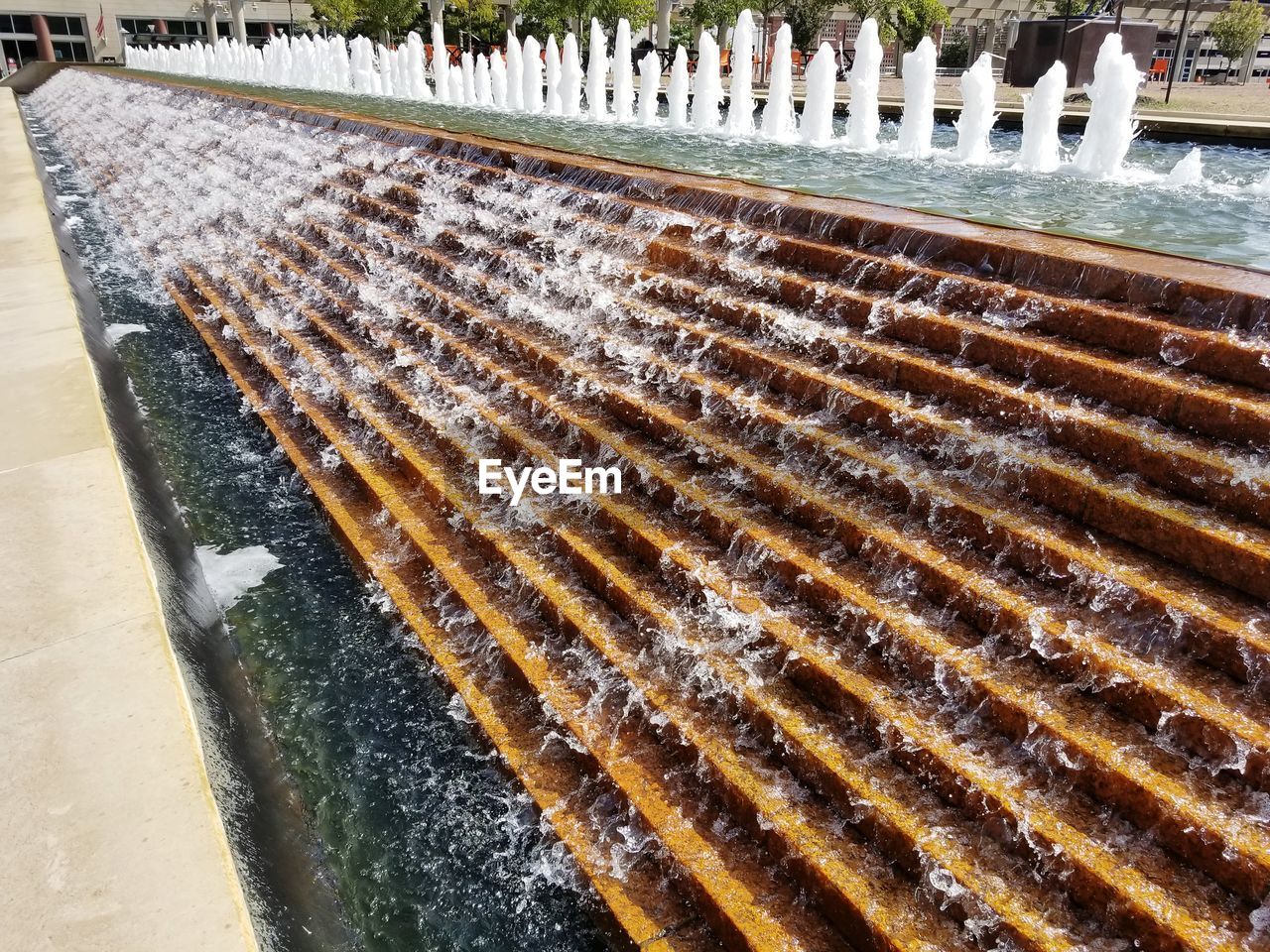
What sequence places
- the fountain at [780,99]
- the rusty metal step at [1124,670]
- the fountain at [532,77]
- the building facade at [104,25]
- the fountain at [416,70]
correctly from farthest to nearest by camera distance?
1. the building facade at [104,25]
2. the fountain at [416,70]
3. the fountain at [532,77]
4. the fountain at [780,99]
5. the rusty metal step at [1124,670]

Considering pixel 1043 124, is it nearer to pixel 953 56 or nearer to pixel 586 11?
pixel 586 11

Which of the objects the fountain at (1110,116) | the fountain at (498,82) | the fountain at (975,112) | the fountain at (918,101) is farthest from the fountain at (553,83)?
the fountain at (1110,116)

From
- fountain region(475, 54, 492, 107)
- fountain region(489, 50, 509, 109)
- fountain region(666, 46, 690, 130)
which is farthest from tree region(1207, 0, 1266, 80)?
fountain region(666, 46, 690, 130)

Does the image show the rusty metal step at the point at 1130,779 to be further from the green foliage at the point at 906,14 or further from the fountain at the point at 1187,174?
the green foliage at the point at 906,14

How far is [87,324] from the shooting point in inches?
298

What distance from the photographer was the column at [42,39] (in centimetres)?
5238

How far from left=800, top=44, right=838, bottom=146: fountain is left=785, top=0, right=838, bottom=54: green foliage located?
18921 mm

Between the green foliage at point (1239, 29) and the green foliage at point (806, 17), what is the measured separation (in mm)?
22821

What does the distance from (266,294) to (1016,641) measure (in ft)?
24.7

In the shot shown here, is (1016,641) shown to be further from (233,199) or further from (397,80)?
(397,80)

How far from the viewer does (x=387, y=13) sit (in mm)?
35938

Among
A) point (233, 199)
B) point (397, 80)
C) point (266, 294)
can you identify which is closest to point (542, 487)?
point (266, 294)

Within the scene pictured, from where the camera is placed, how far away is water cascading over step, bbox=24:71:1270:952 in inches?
105

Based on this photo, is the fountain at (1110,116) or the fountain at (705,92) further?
the fountain at (705,92)
